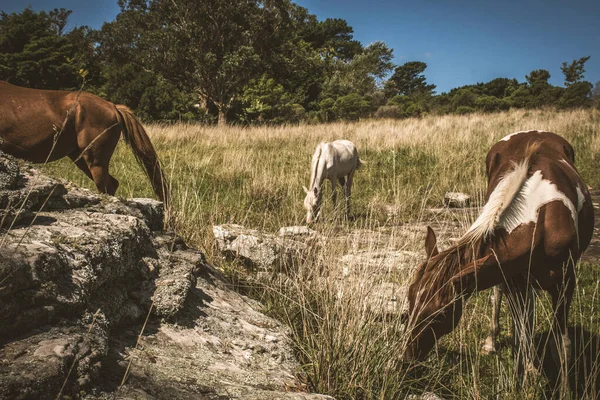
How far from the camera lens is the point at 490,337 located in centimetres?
324

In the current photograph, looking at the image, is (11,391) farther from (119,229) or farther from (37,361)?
(119,229)

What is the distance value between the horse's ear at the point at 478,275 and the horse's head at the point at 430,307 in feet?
0.19

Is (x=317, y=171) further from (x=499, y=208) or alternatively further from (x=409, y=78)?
(x=409, y=78)

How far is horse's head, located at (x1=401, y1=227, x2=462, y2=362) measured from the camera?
230 cm

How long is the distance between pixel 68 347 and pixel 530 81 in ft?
125

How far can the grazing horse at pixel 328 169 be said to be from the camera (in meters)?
6.00

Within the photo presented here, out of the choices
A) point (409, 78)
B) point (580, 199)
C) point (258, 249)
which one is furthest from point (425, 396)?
point (409, 78)

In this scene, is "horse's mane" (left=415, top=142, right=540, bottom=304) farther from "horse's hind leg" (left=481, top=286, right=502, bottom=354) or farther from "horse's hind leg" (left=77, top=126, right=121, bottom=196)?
"horse's hind leg" (left=77, top=126, right=121, bottom=196)

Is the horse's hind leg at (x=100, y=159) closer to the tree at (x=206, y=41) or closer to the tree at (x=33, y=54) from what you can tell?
the tree at (x=206, y=41)

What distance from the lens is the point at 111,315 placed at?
163 cm

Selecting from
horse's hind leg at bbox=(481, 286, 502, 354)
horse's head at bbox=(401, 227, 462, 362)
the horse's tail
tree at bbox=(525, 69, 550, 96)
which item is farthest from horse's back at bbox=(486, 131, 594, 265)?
tree at bbox=(525, 69, 550, 96)

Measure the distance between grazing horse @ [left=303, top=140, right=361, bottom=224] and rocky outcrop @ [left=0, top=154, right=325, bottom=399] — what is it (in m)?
3.51

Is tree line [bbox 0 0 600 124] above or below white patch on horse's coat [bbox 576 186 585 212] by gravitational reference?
above

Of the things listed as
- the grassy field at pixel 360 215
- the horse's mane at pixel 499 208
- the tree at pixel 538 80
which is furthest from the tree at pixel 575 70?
the horse's mane at pixel 499 208
